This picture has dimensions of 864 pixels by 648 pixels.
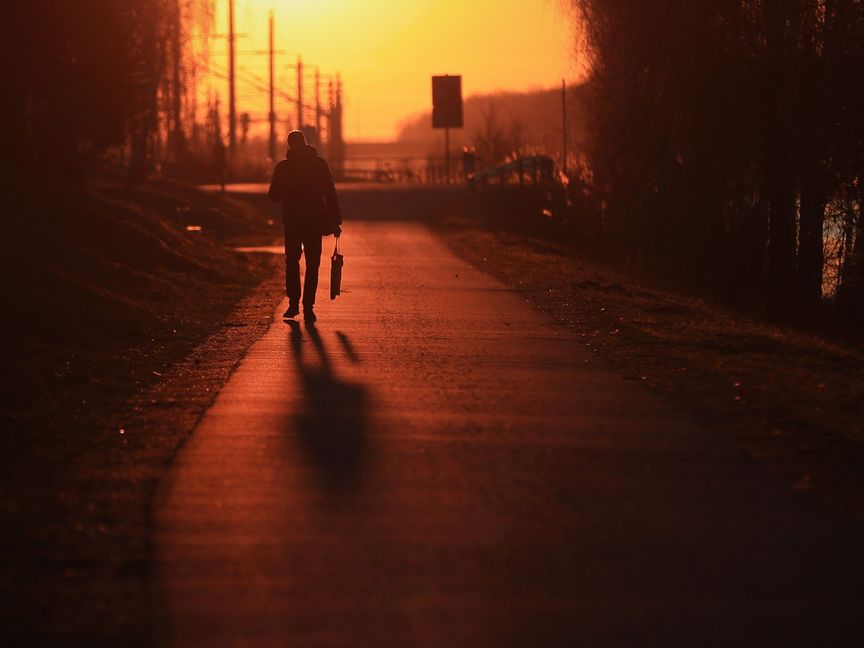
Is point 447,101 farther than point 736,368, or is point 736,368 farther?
point 447,101

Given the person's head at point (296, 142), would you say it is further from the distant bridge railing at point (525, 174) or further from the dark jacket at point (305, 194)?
the distant bridge railing at point (525, 174)

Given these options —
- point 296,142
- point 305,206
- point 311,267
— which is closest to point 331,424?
point 311,267

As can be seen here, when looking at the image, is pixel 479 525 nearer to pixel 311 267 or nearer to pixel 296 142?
pixel 311 267

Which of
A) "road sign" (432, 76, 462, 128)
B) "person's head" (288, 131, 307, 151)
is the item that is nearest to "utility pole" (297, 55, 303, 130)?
"road sign" (432, 76, 462, 128)

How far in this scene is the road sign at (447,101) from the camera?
48.6 m

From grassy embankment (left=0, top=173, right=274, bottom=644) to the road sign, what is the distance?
2432 centimetres

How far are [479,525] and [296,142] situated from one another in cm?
858

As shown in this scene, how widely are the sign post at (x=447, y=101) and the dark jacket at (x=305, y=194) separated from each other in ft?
112

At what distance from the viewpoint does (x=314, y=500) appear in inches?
277

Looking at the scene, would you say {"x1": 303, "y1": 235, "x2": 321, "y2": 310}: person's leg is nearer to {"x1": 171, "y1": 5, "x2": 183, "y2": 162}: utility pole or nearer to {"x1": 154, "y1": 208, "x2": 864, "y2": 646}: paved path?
{"x1": 154, "y1": 208, "x2": 864, "y2": 646}: paved path

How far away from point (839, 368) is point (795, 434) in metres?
3.79

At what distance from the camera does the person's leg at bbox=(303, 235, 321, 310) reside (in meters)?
14.5

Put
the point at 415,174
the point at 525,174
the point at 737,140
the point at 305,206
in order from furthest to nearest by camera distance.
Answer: the point at 415,174
the point at 525,174
the point at 737,140
the point at 305,206

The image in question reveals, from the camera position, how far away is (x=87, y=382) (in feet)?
35.0
